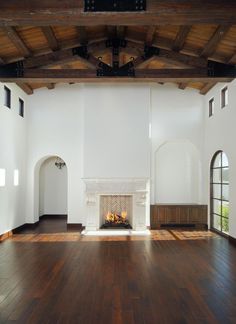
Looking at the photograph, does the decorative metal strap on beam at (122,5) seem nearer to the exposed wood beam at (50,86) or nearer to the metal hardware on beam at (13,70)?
the metal hardware on beam at (13,70)

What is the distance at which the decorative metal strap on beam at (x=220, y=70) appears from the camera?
22.9ft

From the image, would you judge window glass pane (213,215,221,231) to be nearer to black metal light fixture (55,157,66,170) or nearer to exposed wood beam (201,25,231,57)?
exposed wood beam (201,25,231,57)

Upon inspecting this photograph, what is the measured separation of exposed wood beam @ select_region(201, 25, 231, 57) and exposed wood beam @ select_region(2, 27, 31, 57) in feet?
12.9

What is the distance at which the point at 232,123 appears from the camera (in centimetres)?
739

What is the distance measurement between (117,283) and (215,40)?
4976 millimetres

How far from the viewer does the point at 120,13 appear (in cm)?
390

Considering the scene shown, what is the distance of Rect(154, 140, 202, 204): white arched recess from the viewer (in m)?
10.5

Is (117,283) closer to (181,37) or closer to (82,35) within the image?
(181,37)

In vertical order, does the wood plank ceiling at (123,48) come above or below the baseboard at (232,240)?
above

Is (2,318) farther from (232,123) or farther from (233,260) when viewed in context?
(232,123)

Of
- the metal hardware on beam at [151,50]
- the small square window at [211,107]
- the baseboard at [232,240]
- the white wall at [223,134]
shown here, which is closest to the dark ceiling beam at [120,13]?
the metal hardware on beam at [151,50]

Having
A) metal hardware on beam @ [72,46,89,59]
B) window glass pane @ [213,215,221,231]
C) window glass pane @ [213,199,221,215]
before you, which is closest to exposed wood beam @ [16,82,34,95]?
metal hardware on beam @ [72,46,89,59]

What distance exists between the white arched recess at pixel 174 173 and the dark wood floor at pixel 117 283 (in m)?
3.40

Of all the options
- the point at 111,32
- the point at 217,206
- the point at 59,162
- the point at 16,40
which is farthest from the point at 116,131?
the point at 16,40
